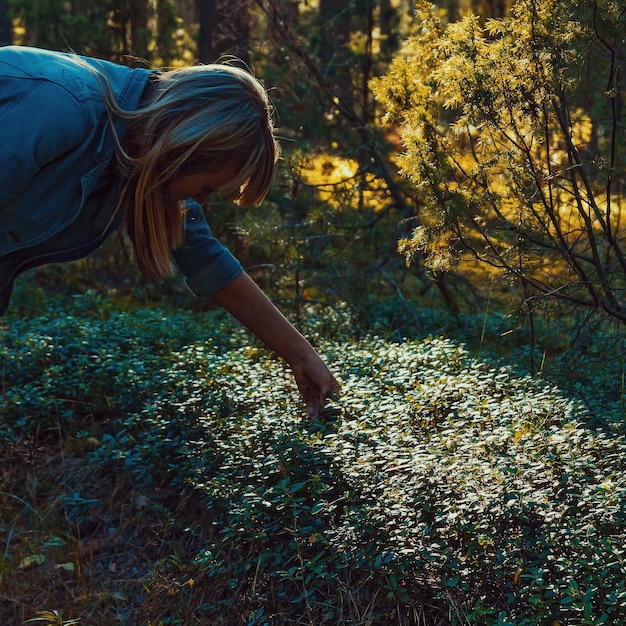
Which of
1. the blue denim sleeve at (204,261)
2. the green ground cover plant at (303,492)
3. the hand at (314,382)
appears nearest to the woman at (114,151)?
the blue denim sleeve at (204,261)

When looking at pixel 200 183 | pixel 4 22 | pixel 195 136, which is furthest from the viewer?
pixel 4 22

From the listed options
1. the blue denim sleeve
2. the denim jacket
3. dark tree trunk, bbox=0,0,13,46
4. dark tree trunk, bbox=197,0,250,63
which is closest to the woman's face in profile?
the denim jacket

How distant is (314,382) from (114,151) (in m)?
1.29

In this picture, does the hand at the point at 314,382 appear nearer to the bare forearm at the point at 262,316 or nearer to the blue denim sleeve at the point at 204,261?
the bare forearm at the point at 262,316

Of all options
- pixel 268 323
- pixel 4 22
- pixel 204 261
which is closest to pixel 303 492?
pixel 268 323

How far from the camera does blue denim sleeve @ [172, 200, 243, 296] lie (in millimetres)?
3215

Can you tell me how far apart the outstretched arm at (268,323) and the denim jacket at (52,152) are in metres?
0.67

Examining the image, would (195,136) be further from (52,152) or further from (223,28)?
(223,28)

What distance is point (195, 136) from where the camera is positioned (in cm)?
242

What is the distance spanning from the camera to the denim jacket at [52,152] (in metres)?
2.27

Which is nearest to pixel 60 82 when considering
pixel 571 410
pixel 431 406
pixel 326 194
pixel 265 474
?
pixel 265 474

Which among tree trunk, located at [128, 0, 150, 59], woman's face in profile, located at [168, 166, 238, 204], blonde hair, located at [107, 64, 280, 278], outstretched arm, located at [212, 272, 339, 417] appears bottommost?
outstretched arm, located at [212, 272, 339, 417]

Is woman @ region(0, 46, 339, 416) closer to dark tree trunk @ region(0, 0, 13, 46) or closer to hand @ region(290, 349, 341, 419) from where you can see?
hand @ region(290, 349, 341, 419)

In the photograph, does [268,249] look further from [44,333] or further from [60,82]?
[60,82]
